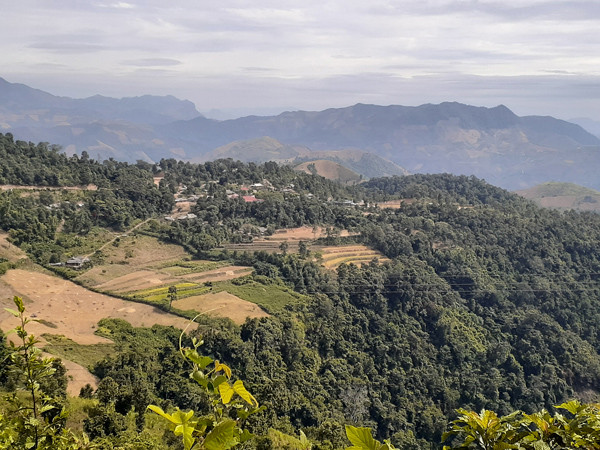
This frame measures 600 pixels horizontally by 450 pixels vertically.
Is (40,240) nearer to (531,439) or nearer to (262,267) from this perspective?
(262,267)

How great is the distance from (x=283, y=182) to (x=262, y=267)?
31.0m

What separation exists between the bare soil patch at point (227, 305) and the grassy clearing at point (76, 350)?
777 centimetres

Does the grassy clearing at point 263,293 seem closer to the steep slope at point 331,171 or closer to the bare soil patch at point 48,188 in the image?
the bare soil patch at point 48,188

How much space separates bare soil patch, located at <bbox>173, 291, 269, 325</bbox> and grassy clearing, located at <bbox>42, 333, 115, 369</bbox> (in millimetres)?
7767

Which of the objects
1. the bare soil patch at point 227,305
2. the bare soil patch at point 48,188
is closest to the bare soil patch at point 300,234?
the bare soil patch at point 227,305

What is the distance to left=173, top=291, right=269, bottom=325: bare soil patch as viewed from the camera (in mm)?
33209

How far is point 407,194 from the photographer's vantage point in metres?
77.4

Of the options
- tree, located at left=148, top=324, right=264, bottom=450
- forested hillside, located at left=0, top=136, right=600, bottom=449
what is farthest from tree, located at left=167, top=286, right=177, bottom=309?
tree, located at left=148, top=324, right=264, bottom=450

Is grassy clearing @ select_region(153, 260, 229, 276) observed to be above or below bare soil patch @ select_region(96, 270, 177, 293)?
above

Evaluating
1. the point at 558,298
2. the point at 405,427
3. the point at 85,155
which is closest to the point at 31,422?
the point at 405,427

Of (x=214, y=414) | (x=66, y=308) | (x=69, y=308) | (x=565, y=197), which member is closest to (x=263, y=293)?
(x=69, y=308)

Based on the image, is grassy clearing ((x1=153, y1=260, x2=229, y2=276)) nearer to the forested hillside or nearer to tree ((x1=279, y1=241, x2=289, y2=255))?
the forested hillside

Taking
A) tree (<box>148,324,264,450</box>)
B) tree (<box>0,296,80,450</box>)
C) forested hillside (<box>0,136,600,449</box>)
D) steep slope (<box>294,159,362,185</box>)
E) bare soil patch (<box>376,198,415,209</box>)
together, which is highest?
tree (<box>148,324,264,450</box>)

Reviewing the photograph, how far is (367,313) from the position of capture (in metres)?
38.4
